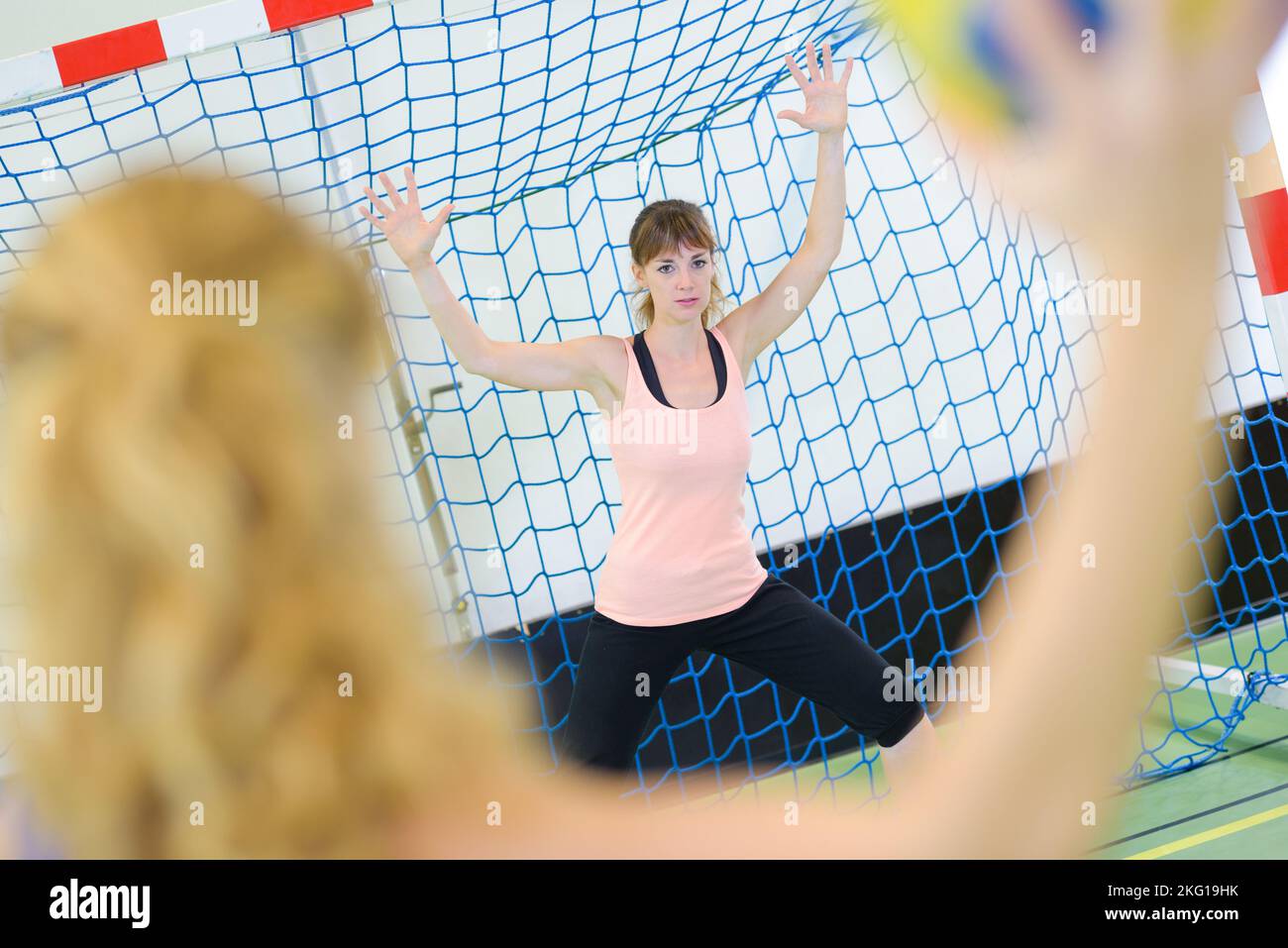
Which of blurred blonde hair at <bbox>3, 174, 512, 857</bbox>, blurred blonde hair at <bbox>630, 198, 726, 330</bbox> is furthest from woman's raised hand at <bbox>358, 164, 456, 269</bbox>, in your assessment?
blurred blonde hair at <bbox>3, 174, 512, 857</bbox>

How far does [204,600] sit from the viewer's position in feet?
1.58

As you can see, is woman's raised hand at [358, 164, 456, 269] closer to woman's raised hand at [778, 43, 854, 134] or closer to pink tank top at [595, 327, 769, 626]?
pink tank top at [595, 327, 769, 626]

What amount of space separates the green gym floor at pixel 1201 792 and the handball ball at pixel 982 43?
1.78 m

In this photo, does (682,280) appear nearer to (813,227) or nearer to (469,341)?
(813,227)

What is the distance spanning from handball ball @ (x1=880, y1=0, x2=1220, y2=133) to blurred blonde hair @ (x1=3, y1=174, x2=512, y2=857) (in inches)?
12.9

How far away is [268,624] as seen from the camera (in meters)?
0.49

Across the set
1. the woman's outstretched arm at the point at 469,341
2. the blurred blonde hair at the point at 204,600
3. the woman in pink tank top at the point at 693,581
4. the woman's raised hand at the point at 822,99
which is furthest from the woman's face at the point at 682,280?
the blurred blonde hair at the point at 204,600

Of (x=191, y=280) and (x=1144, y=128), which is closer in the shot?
(x=1144, y=128)

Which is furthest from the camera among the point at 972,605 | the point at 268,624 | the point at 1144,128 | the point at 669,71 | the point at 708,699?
the point at 972,605

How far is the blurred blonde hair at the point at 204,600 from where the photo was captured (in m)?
0.48
